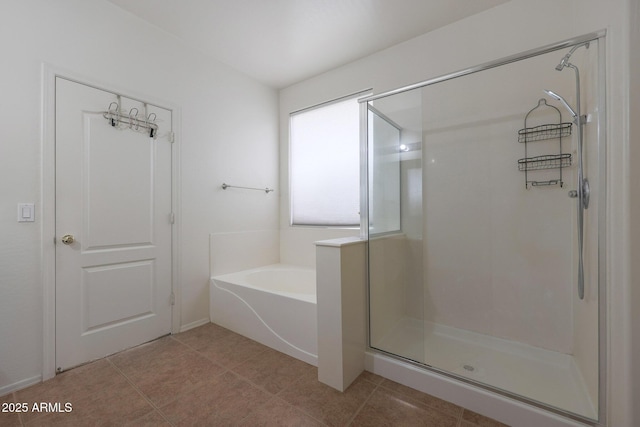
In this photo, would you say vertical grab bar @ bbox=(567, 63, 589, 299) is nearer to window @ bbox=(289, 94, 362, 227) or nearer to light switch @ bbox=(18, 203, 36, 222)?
window @ bbox=(289, 94, 362, 227)

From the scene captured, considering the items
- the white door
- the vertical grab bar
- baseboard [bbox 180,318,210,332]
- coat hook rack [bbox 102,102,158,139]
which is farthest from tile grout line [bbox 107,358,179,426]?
the vertical grab bar

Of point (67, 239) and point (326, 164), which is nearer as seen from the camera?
point (67, 239)

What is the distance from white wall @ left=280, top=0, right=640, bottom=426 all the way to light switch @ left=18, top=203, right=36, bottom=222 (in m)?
2.19

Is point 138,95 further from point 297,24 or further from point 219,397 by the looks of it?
point 219,397

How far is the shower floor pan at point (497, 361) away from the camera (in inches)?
54.9

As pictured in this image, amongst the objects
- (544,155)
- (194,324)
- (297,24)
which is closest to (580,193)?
(544,155)

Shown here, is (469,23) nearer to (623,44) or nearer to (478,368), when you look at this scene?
(623,44)

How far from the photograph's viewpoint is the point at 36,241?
66.3 inches

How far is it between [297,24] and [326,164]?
1.32m

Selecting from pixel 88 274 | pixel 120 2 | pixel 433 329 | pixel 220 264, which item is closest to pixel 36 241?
pixel 88 274

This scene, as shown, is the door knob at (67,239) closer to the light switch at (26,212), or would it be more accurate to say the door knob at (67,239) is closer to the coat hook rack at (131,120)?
the light switch at (26,212)

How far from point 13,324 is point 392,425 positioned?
7.44 ft

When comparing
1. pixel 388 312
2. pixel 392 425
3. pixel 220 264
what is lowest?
pixel 392 425

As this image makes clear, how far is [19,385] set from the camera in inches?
63.2
